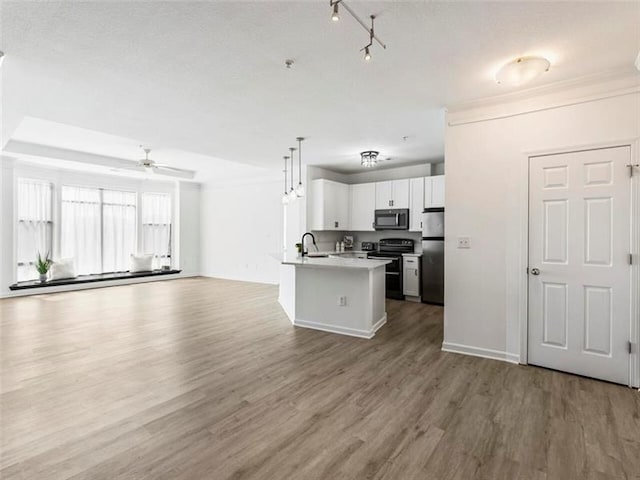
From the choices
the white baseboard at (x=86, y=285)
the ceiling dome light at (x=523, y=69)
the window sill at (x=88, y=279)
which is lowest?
the white baseboard at (x=86, y=285)

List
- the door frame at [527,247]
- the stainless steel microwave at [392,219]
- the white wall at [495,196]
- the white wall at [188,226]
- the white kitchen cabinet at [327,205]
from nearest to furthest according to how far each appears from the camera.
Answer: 1. the door frame at [527,247]
2. the white wall at [495,196]
3. the stainless steel microwave at [392,219]
4. the white kitchen cabinet at [327,205]
5. the white wall at [188,226]

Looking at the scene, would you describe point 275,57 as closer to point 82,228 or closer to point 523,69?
point 523,69

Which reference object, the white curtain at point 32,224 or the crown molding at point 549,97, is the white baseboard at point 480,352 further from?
the white curtain at point 32,224

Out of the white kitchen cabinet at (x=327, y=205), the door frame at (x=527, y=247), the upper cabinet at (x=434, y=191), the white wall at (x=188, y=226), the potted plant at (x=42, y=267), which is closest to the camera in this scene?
the door frame at (x=527, y=247)

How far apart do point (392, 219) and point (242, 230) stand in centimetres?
441

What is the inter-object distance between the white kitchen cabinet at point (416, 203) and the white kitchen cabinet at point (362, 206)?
0.86 metres

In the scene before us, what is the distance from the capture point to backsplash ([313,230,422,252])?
6793mm

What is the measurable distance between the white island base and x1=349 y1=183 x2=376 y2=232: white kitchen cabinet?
8.60 feet

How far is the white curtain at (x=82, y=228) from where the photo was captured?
24.6 ft

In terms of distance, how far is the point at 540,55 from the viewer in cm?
254

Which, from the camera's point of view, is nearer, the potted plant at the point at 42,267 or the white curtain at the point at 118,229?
the potted plant at the point at 42,267

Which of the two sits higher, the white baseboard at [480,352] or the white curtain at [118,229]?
the white curtain at [118,229]

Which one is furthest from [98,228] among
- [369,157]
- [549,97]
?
[549,97]

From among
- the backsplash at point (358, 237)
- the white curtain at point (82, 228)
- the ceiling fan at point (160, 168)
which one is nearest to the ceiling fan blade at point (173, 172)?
the ceiling fan at point (160, 168)
